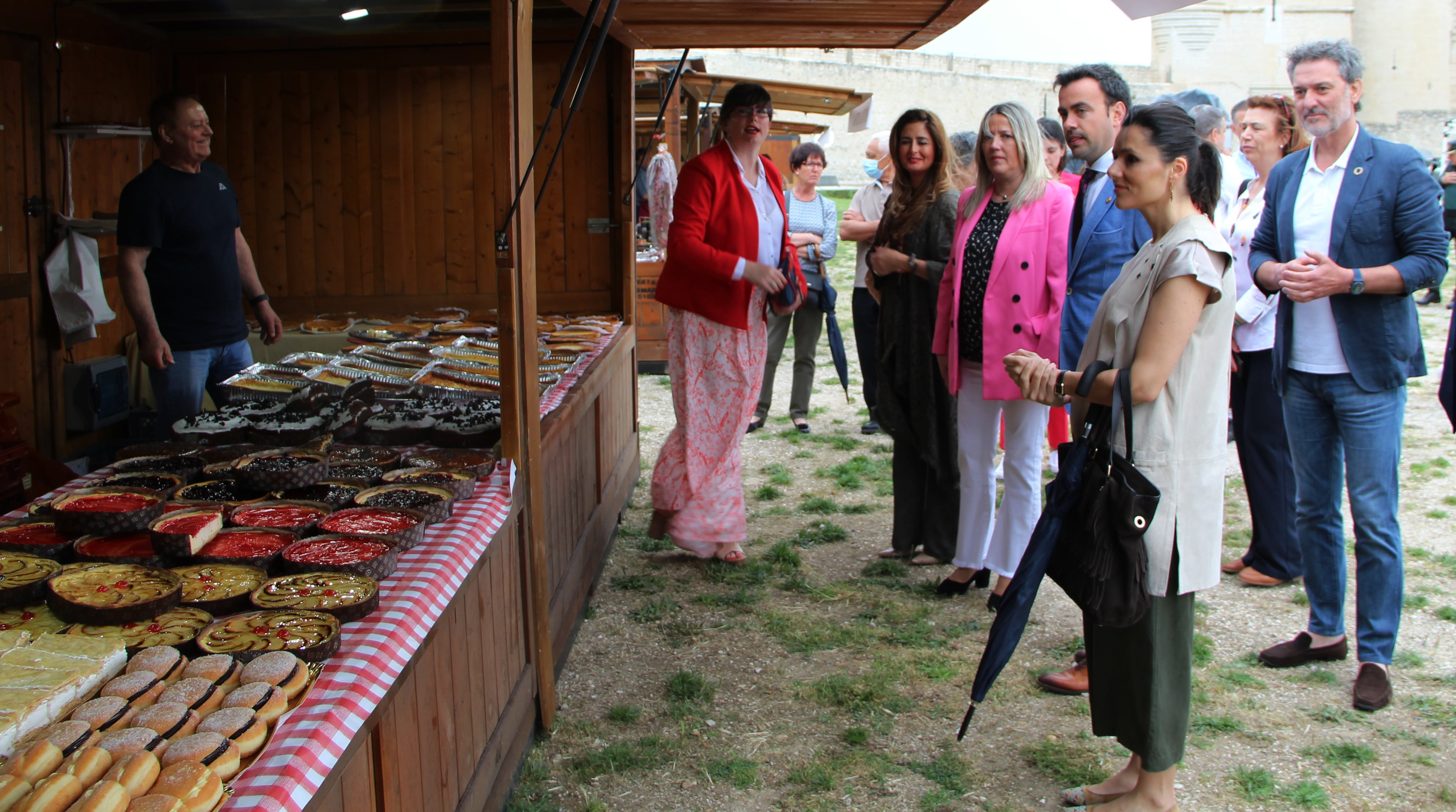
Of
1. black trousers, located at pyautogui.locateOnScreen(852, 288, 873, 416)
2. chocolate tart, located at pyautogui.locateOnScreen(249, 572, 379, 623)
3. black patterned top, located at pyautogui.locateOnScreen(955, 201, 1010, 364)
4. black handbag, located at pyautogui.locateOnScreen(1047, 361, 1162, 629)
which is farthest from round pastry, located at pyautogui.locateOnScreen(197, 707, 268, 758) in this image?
black trousers, located at pyautogui.locateOnScreen(852, 288, 873, 416)

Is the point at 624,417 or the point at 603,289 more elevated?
the point at 603,289

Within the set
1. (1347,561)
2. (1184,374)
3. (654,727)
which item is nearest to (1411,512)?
(1347,561)

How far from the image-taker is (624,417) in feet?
19.4

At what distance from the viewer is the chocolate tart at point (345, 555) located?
6.98 ft

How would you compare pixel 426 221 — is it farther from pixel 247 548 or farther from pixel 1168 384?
pixel 1168 384

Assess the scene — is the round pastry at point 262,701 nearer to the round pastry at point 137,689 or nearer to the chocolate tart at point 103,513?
the round pastry at point 137,689

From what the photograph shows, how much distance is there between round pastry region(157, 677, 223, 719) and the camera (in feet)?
5.17

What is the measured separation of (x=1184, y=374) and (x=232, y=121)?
5371mm

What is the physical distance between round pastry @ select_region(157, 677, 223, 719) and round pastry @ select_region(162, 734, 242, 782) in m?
0.11

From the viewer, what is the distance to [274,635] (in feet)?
5.97

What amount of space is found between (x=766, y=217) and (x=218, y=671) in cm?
333

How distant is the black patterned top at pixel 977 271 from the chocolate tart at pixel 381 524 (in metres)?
2.36

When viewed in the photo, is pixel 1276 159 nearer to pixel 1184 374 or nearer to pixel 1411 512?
pixel 1411 512

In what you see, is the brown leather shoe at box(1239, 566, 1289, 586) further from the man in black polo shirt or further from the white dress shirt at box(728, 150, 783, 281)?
the man in black polo shirt
